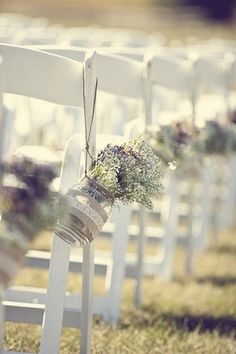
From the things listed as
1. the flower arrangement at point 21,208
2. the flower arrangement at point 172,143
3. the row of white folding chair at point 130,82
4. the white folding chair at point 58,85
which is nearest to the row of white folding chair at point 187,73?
the row of white folding chair at point 130,82

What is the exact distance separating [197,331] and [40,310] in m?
1.14

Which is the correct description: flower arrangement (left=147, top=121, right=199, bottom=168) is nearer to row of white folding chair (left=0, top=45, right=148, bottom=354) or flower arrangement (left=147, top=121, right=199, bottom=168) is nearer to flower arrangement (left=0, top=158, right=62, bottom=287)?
row of white folding chair (left=0, top=45, right=148, bottom=354)

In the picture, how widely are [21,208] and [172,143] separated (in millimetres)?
2113

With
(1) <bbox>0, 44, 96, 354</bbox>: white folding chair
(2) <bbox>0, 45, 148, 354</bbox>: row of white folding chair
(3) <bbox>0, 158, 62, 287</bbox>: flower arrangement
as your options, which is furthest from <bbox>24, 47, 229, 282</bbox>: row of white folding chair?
(3) <bbox>0, 158, 62, 287</bbox>: flower arrangement

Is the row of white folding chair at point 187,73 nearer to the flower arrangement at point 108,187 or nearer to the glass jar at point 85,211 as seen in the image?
the flower arrangement at point 108,187

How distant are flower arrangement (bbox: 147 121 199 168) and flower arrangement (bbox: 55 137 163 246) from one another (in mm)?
1120

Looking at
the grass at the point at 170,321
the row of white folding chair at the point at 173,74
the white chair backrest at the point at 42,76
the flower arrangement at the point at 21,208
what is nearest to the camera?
the flower arrangement at the point at 21,208

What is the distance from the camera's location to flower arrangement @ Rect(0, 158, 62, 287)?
367cm

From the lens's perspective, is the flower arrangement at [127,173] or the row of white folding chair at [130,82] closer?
the flower arrangement at [127,173]

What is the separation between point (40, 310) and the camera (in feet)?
16.6

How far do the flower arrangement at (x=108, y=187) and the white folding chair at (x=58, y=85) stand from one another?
156 mm

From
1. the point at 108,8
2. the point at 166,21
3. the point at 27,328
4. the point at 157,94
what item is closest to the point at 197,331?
the point at 27,328

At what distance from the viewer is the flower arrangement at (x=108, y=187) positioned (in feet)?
14.0

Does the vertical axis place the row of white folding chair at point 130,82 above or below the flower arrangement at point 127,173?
above
